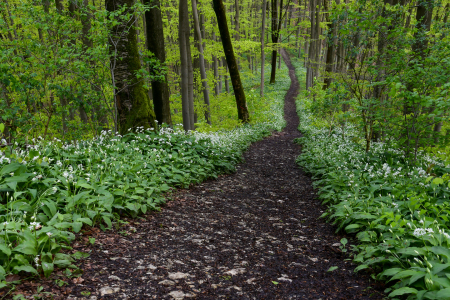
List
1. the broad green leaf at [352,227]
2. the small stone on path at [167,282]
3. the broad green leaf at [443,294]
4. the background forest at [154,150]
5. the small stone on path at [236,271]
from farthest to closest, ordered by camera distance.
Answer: the broad green leaf at [352,227] → the small stone on path at [236,271] → the background forest at [154,150] → the small stone on path at [167,282] → the broad green leaf at [443,294]

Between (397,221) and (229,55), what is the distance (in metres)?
10.3

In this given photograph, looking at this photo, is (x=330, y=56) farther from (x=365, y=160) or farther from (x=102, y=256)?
(x=102, y=256)

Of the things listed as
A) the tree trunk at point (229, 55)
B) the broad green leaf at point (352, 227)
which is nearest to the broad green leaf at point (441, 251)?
the broad green leaf at point (352, 227)

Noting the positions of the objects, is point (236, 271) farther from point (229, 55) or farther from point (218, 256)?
point (229, 55)

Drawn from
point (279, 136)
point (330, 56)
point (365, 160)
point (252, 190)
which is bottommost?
point (279, 136)

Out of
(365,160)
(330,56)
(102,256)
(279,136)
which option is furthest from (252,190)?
(330,56)

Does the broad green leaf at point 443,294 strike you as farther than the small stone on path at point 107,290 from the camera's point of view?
No

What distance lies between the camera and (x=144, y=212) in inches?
155

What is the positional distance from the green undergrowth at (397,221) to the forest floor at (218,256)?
0.27 m

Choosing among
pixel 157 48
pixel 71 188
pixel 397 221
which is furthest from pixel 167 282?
pixel 157 48

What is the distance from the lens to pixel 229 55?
11984 mm

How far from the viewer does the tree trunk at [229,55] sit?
36.7ft

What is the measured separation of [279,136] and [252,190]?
28.7 feet

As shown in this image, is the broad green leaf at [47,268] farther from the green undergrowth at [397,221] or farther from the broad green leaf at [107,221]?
the green undergrowth at [397,221]
